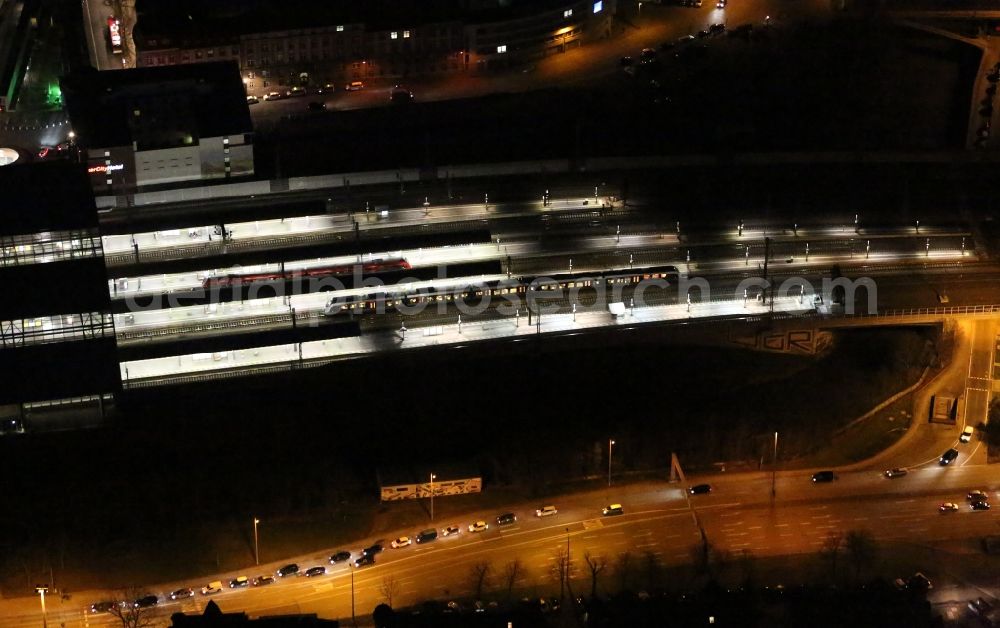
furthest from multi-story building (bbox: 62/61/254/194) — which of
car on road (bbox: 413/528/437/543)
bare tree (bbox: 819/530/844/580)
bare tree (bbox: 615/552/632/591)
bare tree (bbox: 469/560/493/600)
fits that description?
bare tree (bbox: 819/530/844/580)

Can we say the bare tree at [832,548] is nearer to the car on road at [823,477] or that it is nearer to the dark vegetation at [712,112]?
the car on road at [823,477]

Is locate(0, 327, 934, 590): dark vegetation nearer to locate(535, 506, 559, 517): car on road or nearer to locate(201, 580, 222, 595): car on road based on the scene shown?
locate(201, 580, 222, 595): car on road

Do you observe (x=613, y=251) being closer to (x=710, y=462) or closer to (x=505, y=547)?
(x=710, y=462)

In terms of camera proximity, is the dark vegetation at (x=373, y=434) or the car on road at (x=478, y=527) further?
the car on road at (x=478, y=527)

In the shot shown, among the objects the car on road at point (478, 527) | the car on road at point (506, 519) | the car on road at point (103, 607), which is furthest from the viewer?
the car on road at point (506, 519)

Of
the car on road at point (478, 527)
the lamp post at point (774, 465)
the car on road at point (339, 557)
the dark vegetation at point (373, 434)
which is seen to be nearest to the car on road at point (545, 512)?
the dark vegetation at point (373, 434)
